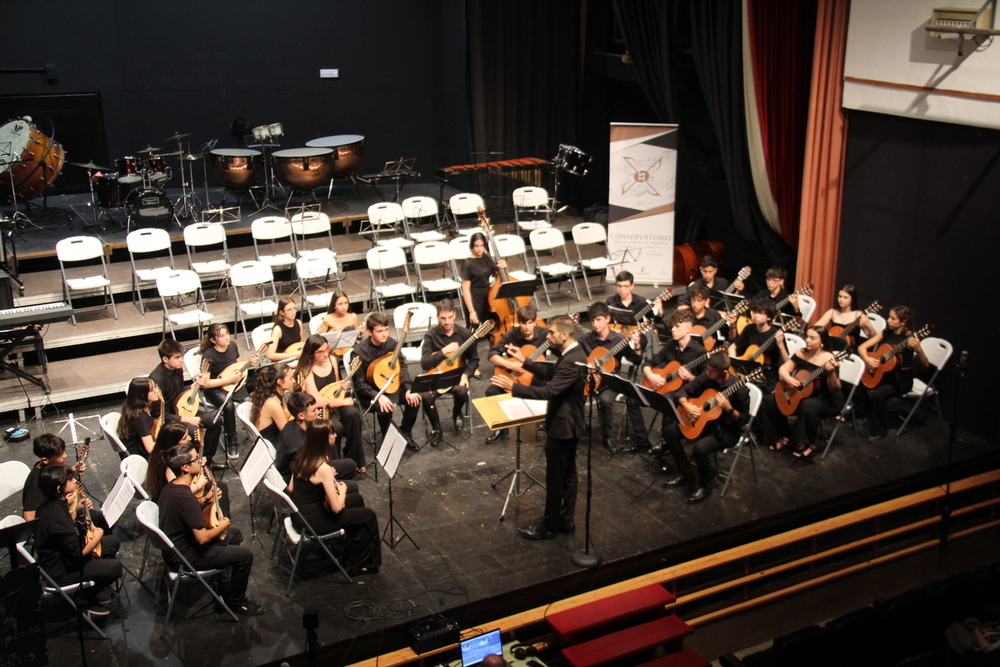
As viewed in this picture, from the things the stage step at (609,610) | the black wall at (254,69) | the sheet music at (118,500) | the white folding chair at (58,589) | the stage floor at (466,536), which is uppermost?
the black wall at (254,69)

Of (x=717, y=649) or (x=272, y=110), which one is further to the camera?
(x=272, y=110)

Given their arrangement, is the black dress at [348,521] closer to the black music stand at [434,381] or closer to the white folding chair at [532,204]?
the black music stand at [434,381]

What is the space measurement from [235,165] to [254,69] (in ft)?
8.48

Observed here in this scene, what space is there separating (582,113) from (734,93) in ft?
12.1

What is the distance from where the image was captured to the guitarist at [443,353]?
7969 millimetres

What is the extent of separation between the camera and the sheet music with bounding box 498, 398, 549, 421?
6.70 m

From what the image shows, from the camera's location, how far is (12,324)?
8.27m

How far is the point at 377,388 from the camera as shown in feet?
26.1

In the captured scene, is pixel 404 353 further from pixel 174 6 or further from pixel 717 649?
pixel 174 6

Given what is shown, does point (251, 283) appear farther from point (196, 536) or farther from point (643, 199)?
point (643, 199)

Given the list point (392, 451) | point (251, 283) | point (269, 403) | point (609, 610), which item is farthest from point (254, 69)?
point (609, 610)

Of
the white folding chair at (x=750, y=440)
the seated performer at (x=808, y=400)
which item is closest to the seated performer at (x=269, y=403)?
the white folding chair at (x=750, y=440)

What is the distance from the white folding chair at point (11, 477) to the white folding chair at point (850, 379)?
238 inches

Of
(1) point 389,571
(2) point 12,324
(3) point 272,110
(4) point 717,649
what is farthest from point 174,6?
(4) point 717,649
